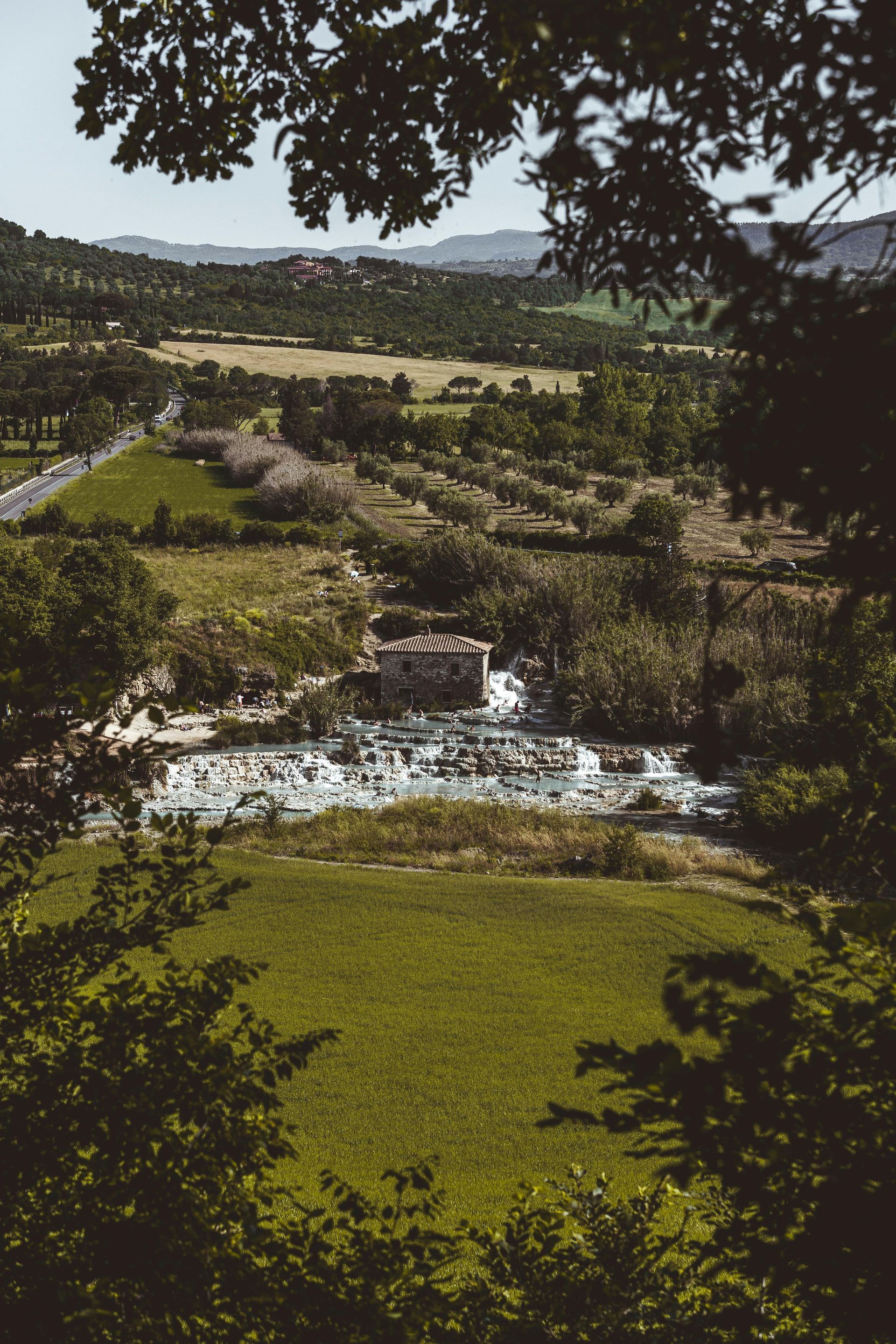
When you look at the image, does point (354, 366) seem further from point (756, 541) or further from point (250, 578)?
point (756, 541)

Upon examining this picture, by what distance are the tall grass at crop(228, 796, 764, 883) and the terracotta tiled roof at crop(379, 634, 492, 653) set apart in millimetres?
9516

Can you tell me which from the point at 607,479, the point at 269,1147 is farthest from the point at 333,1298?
the point at 607,479

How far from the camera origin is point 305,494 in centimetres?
5928

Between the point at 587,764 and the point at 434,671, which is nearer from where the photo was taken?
the point at 587,764

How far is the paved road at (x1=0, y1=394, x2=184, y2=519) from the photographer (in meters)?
61.3

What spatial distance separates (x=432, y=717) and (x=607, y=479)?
4038 centimetres

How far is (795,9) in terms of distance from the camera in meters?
3.26

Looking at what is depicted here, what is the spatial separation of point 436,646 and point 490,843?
12.5 meters

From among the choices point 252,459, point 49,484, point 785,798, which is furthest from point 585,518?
point 49,484

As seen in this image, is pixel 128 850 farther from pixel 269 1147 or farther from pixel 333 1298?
pixel 333 1298

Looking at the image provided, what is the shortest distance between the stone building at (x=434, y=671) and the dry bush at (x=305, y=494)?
80.5ft

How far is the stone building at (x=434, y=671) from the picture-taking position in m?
34.2

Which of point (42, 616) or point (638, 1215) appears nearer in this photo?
point (638, 1215)

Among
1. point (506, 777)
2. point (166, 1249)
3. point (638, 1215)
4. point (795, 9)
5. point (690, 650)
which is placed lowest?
point (506, 777)
